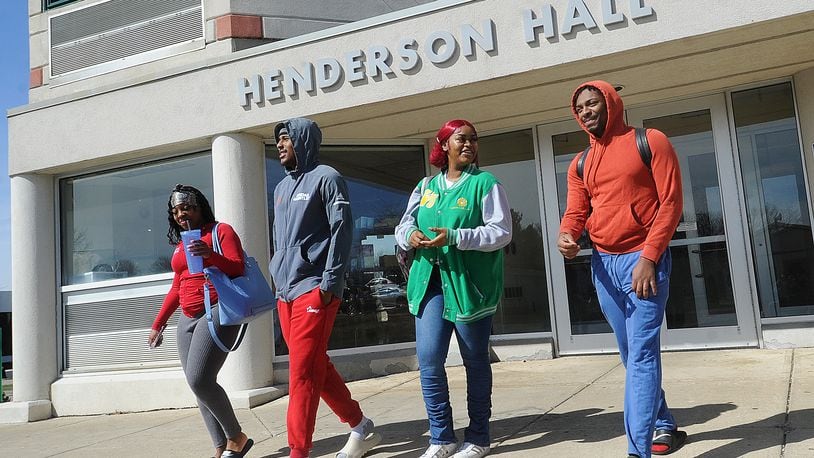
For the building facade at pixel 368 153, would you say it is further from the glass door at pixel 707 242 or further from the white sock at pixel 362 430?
the white sock at pixel 362 430

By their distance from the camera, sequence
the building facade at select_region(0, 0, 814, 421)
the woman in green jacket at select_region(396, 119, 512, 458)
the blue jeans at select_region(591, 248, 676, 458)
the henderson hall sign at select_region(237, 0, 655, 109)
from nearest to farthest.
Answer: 1. the blue jeans at select_region(591, 248, 676, 458)
2. the woman in green jacket at select_region(396, 119, 512, 458)
3. the henderson hall sign at select_region(237, 0, 655, 109)
4. the building facade at select_region(0, 0, 814, 421)

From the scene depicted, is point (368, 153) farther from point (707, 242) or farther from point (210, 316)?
point (210, 316)

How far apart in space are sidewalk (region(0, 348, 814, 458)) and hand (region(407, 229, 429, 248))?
1.26 meters

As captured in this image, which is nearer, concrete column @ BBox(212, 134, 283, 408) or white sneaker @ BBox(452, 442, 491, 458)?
white sneaker @ BBox(452, 442, 491, 458)

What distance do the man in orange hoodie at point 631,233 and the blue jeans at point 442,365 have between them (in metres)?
0.69

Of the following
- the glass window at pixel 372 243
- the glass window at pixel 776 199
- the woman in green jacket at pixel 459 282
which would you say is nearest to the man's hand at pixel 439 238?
the woman in green jacket at pixel 459 282

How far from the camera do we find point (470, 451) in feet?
12.2

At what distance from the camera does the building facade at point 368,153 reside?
6.45 m

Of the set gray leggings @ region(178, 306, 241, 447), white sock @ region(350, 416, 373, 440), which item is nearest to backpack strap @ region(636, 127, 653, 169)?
white sock @ region(350, 416, 373, 440)

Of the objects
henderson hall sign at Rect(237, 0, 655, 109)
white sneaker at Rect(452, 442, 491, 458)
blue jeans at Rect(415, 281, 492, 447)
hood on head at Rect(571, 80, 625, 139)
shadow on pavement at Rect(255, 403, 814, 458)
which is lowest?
shadow on pavement at Rect(255, 403, 814, 458)

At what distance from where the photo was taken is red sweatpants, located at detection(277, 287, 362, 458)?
375cm

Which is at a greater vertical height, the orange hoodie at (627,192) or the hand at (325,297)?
the orange hoodie at (627,192)

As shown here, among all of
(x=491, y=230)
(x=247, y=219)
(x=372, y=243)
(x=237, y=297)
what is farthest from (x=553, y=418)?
(x=247, y=219)

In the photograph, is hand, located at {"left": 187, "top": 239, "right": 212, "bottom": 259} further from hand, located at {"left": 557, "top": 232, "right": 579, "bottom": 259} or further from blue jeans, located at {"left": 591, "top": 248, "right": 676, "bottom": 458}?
blue jeans, located at {"left": 591, "top": 248, "right": 676, "bottom": 458}
